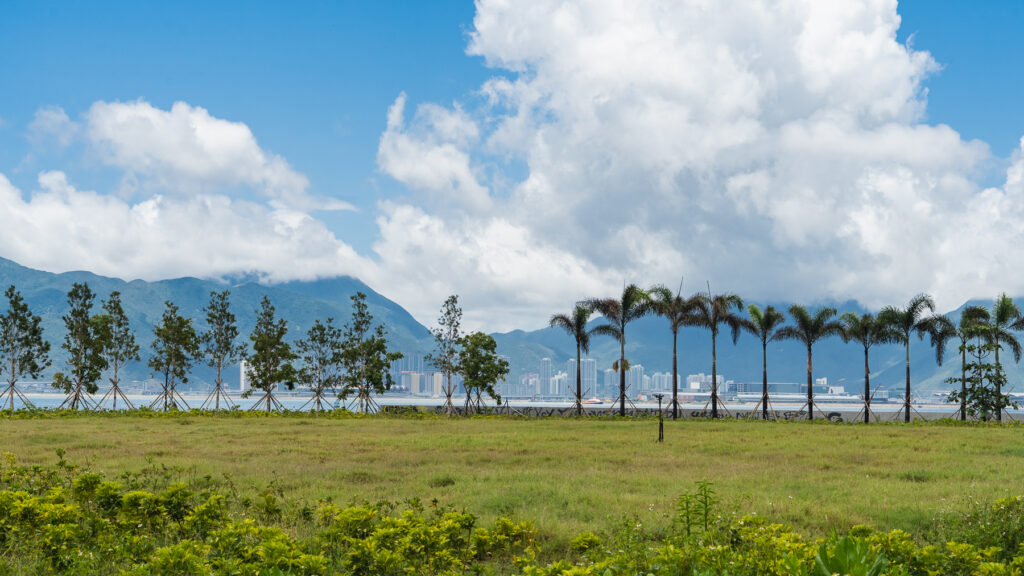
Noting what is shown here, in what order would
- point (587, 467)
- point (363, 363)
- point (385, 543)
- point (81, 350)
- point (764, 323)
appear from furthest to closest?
point (363, 363), point (764, 323), point (81, 350), point (587, 467), point (385, 543)

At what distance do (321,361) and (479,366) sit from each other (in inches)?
482

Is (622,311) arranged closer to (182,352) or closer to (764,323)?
(764,323)

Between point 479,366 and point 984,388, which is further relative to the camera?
point 479,366

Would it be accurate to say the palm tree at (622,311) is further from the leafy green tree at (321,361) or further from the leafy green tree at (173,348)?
the leafy green tree at (173,348)

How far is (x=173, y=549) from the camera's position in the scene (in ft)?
19.7

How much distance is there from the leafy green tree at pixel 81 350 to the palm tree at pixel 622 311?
31729 mm

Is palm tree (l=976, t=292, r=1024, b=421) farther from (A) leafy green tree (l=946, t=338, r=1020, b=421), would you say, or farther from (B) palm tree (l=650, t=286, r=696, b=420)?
(B) palm tree (l=650, t=286, r=696, b=420)

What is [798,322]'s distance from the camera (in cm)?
4766

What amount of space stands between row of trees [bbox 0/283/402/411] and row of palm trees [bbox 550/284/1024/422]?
15.0 m

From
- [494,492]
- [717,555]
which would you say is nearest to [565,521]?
[494,492]

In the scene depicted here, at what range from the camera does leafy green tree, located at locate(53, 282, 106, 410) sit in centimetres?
4500

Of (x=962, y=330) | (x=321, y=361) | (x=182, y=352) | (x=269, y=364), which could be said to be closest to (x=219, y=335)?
(x=182, y=352)

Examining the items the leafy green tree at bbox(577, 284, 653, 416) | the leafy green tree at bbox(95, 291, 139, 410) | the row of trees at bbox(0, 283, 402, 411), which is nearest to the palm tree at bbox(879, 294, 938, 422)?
the leafy green tree at bbox(577, 284, 653, 416)

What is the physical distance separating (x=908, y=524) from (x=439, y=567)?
764 cm
